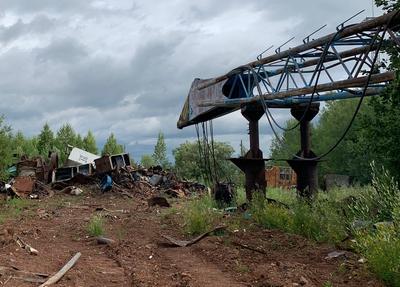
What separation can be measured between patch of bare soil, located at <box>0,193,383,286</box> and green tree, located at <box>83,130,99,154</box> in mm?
33318

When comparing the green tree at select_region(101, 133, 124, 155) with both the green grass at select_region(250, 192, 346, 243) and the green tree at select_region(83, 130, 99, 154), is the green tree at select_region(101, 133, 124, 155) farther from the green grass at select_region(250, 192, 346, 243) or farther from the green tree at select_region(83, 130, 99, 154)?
the green grass at select_region(250, 192, 346, 243)

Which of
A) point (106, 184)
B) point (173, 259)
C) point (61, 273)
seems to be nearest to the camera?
point (61, 273)

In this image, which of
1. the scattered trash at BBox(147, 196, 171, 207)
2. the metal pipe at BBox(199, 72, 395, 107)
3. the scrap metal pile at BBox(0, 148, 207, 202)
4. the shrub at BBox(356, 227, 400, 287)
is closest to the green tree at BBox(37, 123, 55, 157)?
the scrap metal pile at BBox(0, 148, 207, 202)

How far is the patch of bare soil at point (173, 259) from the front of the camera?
24.4 feet

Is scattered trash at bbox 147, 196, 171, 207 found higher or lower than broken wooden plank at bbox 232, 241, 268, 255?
lower

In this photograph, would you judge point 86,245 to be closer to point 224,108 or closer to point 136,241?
A: point 136,241

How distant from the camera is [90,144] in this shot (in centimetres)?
4809

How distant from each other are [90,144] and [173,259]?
130 ft

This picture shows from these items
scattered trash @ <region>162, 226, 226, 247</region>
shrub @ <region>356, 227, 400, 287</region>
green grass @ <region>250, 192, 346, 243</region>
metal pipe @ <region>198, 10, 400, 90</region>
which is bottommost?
scattered trash @ <region>162, 226, 226, 247</region>

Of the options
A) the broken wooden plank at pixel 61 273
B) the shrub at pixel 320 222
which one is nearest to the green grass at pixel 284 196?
the shrub at pixel 320 222

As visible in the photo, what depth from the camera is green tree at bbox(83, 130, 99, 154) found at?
4750cm

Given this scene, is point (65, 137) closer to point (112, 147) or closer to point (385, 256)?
point (112, 147)

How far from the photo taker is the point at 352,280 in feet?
23.6

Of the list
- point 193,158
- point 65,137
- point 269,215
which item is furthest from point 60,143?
point 269,215
